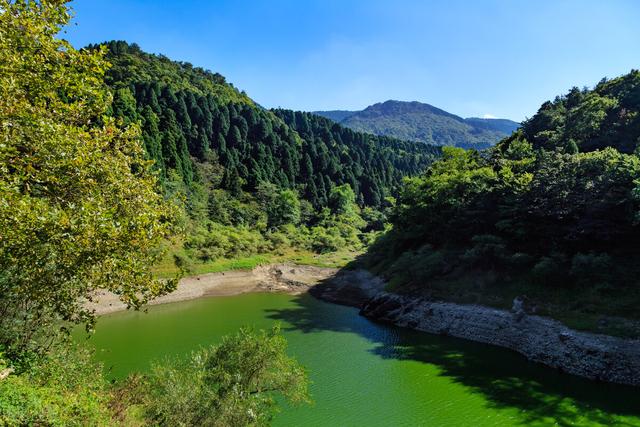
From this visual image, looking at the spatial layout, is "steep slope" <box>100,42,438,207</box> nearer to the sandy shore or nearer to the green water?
the sandy shore

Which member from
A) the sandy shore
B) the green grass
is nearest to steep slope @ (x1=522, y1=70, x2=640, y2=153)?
the green grass

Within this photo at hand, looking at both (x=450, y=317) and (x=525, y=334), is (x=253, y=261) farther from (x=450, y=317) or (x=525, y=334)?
(x=525, y=334)

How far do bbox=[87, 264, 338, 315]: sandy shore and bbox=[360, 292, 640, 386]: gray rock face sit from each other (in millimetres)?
19541

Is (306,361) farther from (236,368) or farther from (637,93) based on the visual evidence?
(637,93)

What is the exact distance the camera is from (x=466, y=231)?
42.6 meters

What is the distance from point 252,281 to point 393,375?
37353 millimetres

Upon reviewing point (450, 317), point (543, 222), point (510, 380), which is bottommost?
point (510, 380)

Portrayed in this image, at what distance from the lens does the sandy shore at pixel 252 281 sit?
53125mm

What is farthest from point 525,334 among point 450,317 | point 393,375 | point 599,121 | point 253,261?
point 253,261

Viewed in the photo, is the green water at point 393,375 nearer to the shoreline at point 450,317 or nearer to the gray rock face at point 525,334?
the gray rock face at point 525,334

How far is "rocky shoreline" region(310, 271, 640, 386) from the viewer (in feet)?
78.4

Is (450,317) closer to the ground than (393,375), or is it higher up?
higher up

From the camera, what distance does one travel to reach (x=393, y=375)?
26.1 m

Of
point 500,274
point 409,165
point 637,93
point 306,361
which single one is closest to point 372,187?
point 409,165
